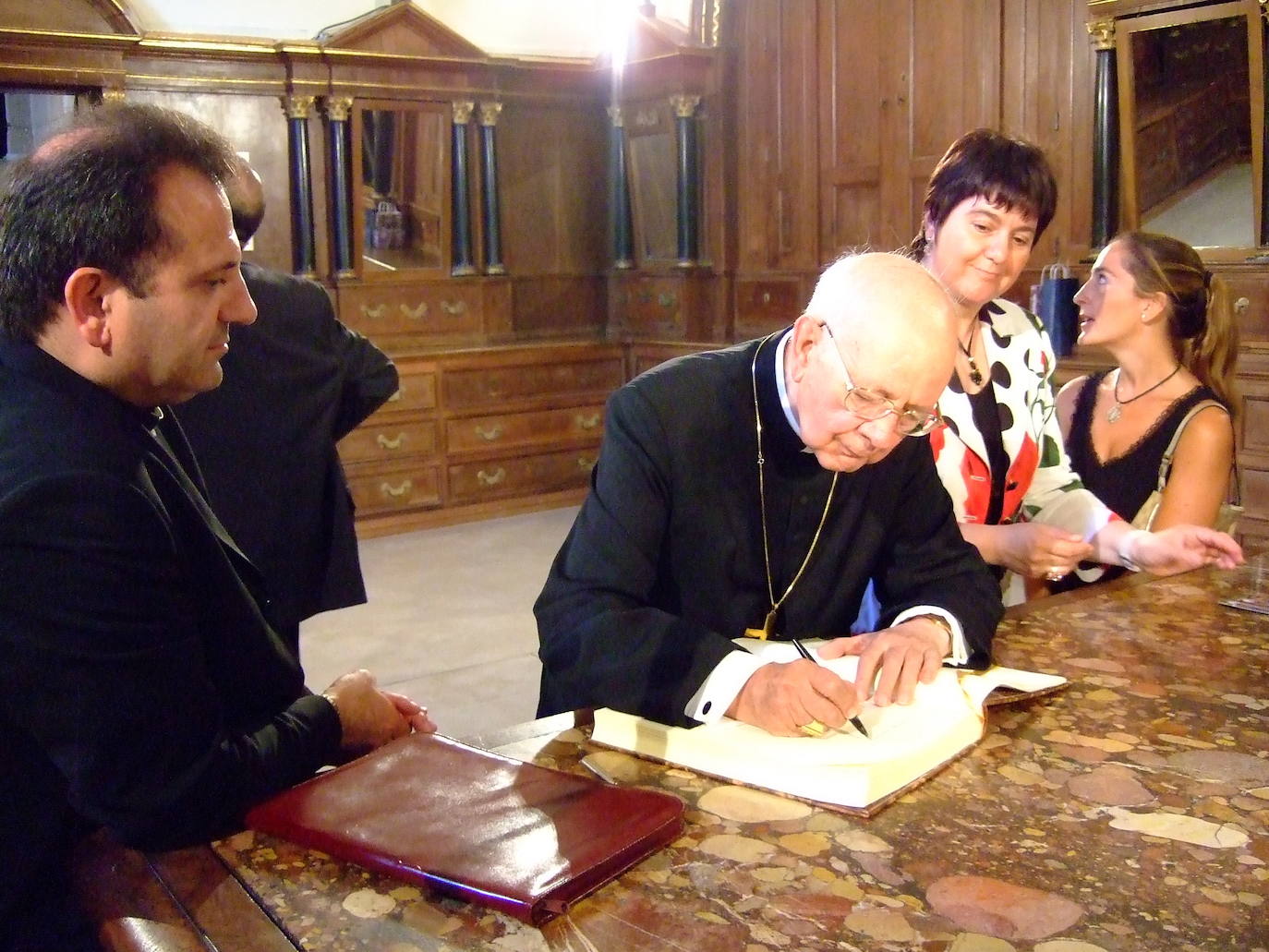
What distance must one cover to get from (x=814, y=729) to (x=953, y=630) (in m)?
0.46

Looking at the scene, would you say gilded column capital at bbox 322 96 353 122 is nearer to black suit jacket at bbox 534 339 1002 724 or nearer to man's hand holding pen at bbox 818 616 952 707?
black suit jacket at bbox 534 339 1002 724

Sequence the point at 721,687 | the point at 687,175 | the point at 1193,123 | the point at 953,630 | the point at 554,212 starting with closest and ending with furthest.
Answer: the point at 721,687, the point at 953,630, the point at 1193,123, the point at 687,175, the point at 554,212

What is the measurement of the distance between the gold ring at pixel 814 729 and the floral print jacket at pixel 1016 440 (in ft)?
3.49

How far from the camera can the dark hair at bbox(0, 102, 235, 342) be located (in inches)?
52.3

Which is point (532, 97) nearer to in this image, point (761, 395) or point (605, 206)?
point (605, 206)

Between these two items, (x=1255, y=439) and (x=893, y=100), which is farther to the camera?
(x=893, y=100)

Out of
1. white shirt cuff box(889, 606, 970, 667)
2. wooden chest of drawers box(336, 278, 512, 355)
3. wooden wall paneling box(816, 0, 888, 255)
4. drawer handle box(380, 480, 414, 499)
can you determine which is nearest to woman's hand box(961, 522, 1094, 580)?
white shirt cuff box(889, 606, 970, 667)

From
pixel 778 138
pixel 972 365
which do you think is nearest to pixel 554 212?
pixel 778 138

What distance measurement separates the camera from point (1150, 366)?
3.01 m

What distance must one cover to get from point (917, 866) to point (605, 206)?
7.59m

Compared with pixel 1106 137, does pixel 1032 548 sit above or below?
below

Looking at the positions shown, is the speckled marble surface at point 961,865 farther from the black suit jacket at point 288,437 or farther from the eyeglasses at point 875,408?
the black suit jacket at point 288,437

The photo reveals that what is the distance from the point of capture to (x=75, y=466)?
1.28 metres

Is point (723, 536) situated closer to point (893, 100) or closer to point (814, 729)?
point (814, 729)
